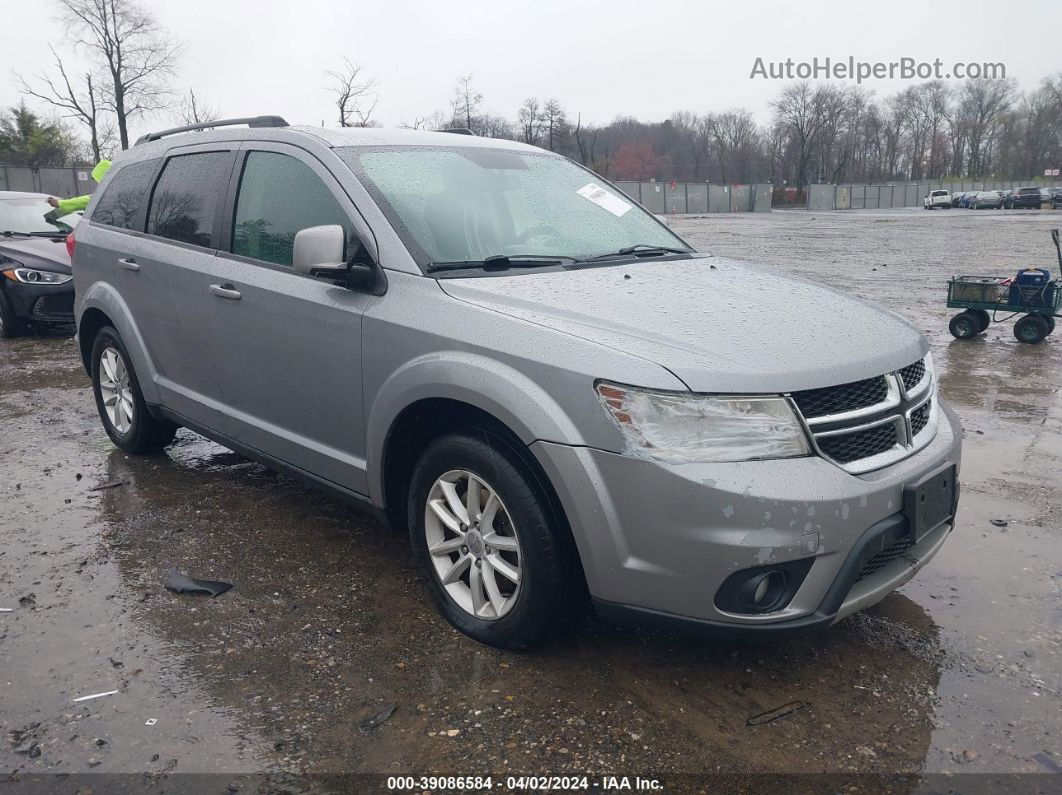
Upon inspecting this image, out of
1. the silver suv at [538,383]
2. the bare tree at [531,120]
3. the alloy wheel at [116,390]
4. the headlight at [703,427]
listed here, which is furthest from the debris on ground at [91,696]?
the bare tree at [531,120]

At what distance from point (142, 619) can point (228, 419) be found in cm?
114

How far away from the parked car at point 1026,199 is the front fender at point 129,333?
2625 inches

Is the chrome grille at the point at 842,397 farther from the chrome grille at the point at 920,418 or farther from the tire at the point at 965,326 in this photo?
the tire at the point at 965,326

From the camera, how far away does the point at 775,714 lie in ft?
9.27

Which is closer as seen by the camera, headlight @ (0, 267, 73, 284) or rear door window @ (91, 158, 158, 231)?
rear door window @ (91, 158, 158, 231)

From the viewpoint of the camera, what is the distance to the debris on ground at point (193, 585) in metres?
3.70

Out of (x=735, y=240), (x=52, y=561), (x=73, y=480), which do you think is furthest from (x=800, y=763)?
(x=735, y=240)

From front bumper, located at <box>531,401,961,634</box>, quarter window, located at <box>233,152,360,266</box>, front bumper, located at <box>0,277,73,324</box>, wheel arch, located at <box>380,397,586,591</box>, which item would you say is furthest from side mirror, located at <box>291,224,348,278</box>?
front bumper, located at <box>0,277,73,324</box>

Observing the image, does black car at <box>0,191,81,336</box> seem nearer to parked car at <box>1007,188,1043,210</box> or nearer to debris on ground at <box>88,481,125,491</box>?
debris on ground at <box>88,481,125,491</box>

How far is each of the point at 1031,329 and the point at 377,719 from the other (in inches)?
338

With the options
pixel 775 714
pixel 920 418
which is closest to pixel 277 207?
pixel 920 418

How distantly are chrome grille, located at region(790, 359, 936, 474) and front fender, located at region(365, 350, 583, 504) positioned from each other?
730mm

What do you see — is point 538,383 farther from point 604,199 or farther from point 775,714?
point 604,199

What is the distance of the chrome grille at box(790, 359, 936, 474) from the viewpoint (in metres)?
2.71
